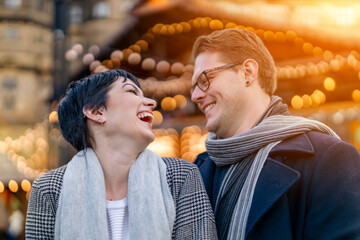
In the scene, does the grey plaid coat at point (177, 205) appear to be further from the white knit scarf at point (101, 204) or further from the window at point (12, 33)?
the window at point (12, 33)

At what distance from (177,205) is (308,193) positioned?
0.58 meters

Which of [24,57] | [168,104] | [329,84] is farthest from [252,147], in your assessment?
[24,57]

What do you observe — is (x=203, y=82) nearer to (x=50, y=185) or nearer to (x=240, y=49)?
(x=240, y=49)

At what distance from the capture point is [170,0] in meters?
5.45

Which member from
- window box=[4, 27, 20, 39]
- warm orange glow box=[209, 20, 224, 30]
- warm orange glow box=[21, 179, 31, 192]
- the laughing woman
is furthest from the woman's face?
window box=[4, 27, 20, 39]

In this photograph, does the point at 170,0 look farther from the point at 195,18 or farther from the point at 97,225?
the point at 97,225

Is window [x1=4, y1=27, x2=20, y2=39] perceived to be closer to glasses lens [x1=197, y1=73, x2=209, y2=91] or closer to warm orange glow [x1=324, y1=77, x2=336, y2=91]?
warm orange glow [x1=324, y1=77, x2=336, y2=91]

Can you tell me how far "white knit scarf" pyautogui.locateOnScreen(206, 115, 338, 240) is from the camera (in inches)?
70.6

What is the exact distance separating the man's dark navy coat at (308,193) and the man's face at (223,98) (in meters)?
0.37

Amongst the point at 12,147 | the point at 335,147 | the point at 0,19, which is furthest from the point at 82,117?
A: the point at 0,19

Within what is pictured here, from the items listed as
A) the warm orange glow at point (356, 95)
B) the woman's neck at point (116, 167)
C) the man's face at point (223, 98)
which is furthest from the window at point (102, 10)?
the woman's neck at point (116, 167)

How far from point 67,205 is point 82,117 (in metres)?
0.45

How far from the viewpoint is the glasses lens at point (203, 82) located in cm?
221

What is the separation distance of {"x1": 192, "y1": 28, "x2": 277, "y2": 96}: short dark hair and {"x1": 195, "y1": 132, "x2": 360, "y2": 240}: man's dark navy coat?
1.77 feet
